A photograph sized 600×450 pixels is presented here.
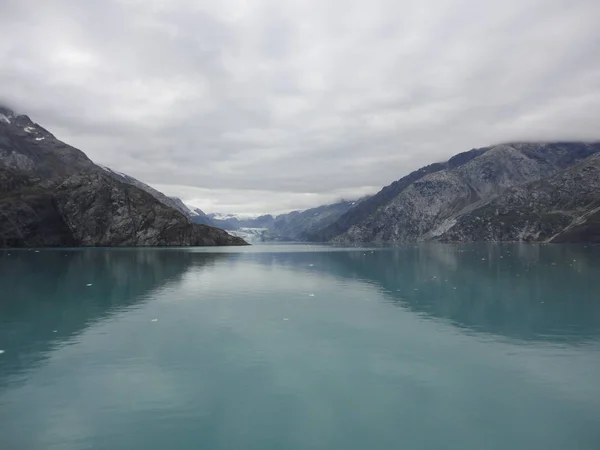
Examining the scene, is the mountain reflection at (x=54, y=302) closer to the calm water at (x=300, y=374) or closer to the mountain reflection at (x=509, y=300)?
the calm water at (x=300, y=374)

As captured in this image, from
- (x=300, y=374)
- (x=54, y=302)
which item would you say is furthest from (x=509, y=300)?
(x=54, y=302)

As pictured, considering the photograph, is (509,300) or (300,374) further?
(509,300)

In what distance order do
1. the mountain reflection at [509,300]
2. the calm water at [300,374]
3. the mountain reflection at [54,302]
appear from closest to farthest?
the calm water at [300,374]
the mountain reflection at [54,302]
the mountain reflection at [509,300]

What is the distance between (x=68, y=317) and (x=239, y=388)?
31.3 metres

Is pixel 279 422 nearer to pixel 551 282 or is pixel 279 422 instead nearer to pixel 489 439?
pixel 489 439

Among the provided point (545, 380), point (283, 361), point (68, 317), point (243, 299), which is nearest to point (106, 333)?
point (68, 317)

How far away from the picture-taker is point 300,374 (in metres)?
28.7

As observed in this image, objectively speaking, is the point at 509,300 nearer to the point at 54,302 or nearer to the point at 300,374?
the point at 300,374

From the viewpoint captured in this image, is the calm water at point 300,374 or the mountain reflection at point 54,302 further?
the mountain reflection at point 54,302

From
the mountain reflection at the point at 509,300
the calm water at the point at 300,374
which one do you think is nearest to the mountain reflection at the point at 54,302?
the calm water at the point at 300,374

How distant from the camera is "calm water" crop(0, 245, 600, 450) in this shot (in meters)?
20.3

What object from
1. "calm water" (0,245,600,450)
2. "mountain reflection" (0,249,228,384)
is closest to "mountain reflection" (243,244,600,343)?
"calm water" (0,245,600,450)

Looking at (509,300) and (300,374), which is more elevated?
(509,300)

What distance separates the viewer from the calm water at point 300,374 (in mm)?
20328
